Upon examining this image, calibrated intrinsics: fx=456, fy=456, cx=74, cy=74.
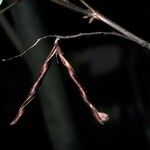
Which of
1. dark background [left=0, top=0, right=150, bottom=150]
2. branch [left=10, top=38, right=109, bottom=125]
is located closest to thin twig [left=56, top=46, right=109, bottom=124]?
branch [left=10, top=38, right=109, bottom=125]

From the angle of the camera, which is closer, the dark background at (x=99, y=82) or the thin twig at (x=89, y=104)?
the thin twig at (x=89, y=104)

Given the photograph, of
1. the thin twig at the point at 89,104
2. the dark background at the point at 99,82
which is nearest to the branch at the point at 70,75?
the thin twig at the point at 89,104

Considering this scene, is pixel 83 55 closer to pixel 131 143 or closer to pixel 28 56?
pixel 131 143

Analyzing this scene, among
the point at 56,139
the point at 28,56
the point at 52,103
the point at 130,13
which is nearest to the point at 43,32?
the point at 28,56

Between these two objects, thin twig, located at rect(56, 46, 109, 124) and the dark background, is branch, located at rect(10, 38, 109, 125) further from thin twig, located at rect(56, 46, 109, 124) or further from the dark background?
the dark background

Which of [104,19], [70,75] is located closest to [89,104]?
[70,75]

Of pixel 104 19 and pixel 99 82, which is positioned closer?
pixel 104 19

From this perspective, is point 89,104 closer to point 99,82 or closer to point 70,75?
point 70,75

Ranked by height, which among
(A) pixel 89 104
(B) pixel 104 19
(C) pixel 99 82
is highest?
(B) pixel 104 19

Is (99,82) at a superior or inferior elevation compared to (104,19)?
inferior

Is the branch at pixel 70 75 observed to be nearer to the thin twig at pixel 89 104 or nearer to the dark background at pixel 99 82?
the thin twig at pixel 89 104

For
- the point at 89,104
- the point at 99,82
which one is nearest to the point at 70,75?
the point at 89,104
